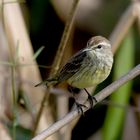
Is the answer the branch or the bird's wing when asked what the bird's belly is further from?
the branch

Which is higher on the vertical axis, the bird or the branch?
the branch

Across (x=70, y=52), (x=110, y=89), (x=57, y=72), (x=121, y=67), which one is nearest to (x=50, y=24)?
(x=70, y=52)

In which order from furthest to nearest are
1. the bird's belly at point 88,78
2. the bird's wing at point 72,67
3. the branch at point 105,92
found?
the bird's wing at point 72,67, the bird's belly at point 88,78, the branch at point 105,92

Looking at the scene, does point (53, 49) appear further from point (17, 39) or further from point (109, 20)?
point (17, 39)

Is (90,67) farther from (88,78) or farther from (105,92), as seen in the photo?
(105,92)

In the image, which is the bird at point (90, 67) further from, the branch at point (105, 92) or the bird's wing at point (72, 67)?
the branch at point (105, 92)

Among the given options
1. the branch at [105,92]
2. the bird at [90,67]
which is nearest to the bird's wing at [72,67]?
the bird at [90,67]

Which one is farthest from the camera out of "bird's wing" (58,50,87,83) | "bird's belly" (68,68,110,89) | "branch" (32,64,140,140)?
"bird's wing" (58,50,87,83)

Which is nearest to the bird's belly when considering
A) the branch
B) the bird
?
the bird
